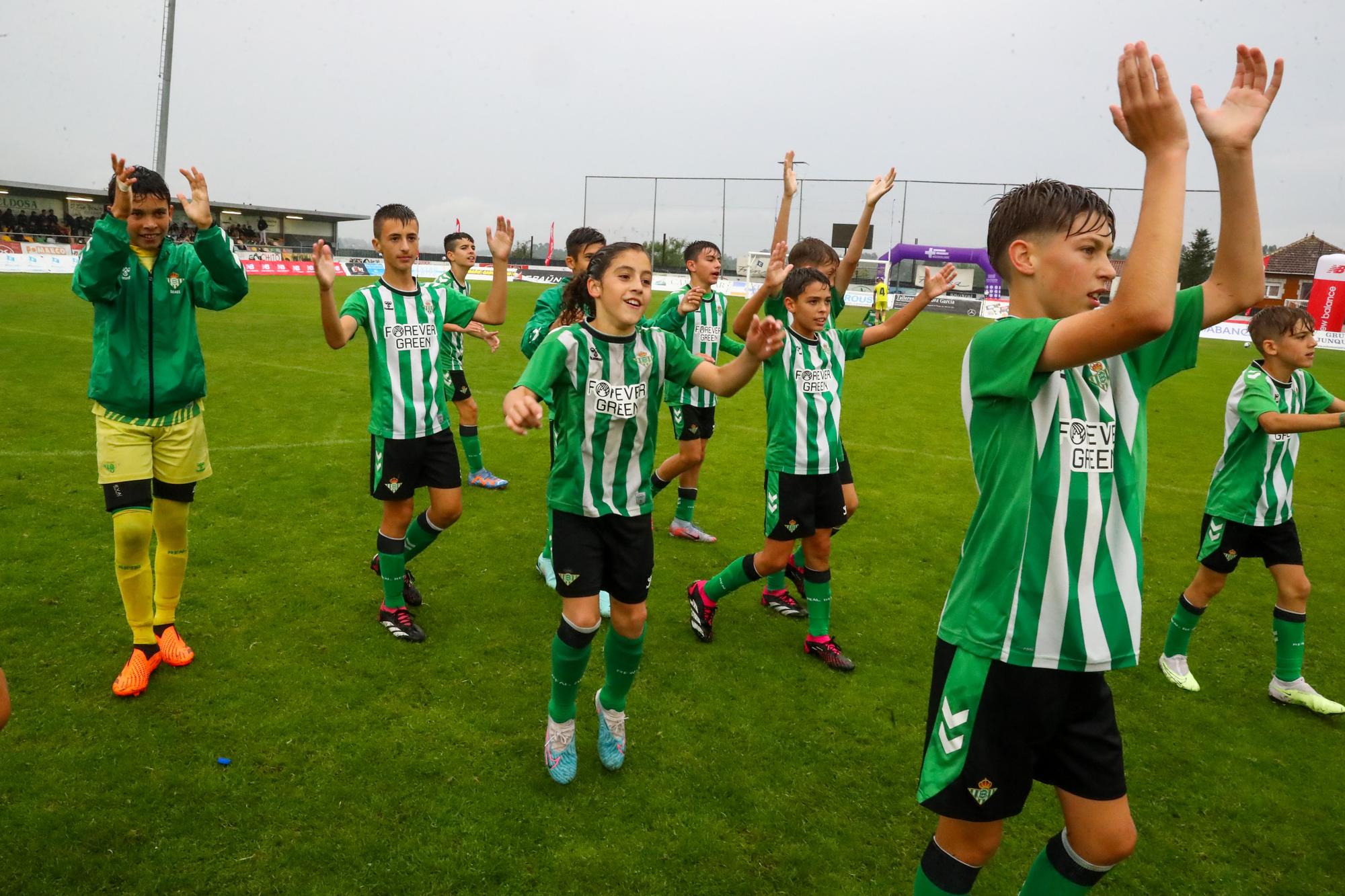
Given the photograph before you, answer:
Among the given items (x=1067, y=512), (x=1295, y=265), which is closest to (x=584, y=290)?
(x=1067, y=512)

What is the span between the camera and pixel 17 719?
3867 millimetres

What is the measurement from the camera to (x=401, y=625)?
4938mm

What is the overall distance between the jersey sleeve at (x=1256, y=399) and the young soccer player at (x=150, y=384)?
5.27m

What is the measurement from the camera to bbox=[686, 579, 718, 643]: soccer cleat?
514 cm

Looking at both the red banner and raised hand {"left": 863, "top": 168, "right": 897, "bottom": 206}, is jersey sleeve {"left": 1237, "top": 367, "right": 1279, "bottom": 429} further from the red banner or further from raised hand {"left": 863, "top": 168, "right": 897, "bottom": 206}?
the red banner

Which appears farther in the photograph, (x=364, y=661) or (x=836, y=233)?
(x=836, y=233)

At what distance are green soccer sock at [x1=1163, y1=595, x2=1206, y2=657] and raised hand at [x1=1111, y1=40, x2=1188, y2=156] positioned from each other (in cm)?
390

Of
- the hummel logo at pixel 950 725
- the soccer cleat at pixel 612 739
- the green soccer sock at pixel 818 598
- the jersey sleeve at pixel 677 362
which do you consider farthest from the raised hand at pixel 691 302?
the hummel logo at pixel 950 725

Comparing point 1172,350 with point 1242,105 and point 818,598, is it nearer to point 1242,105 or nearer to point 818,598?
point 1242,105

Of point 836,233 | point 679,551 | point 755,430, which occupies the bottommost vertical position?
point 679,551

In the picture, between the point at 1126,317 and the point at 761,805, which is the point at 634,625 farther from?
the point at 1126,317

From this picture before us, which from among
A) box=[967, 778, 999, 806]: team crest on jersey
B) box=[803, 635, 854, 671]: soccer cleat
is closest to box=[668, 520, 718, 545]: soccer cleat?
box=[803, 635, 854, 671]: soccer cleat

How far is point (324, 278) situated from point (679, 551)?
3418 millimetres

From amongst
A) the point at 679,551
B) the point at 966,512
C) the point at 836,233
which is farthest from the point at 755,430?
the point at 836,233
